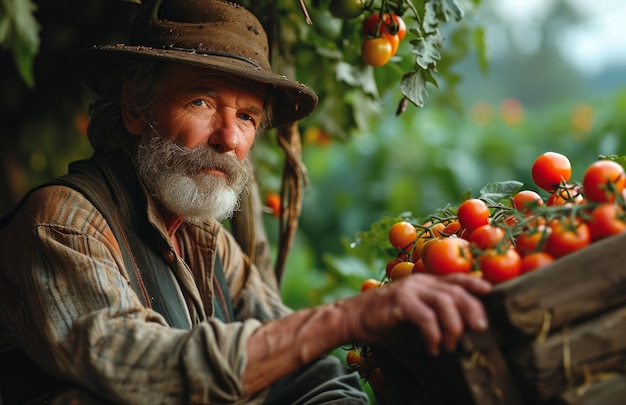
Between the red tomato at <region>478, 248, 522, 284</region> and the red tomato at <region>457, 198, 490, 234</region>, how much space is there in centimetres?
32

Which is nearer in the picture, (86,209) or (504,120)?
(86,209)

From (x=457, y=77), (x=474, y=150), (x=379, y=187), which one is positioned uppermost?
(x=457, y=77)

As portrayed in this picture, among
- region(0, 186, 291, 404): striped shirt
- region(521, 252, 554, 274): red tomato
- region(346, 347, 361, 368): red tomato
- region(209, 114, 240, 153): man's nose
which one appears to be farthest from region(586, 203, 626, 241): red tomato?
region(209, 114, 240, 153): man's nose

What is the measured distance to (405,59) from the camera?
2.96m

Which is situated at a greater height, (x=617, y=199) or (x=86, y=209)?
(x=617, y=199)

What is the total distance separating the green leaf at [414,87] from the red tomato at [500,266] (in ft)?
2.82

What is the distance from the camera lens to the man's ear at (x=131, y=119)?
249cm

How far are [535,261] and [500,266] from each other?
0.08 metres

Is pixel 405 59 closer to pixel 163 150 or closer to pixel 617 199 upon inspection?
pixel 163 150

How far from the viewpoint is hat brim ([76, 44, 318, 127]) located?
2.22 metres

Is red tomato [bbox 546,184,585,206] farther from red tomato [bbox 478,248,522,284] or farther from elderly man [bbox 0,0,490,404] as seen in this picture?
elderly man [bbox 0,0,490,404]

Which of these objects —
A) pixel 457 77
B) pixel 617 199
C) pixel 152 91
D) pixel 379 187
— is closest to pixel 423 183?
pixel 379 187

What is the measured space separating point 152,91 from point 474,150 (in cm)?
555

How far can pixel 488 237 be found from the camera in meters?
1.68
